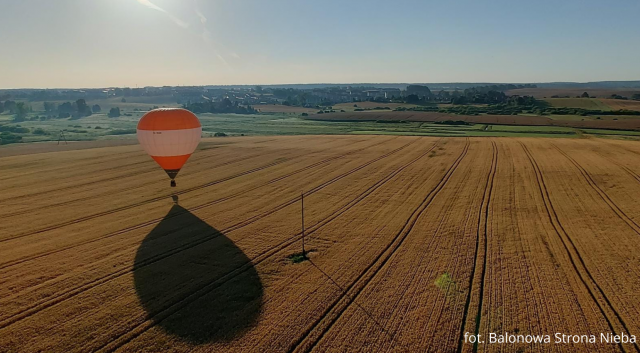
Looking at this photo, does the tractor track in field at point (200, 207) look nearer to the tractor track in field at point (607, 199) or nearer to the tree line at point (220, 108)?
the tractor track in field at point (607, 199)

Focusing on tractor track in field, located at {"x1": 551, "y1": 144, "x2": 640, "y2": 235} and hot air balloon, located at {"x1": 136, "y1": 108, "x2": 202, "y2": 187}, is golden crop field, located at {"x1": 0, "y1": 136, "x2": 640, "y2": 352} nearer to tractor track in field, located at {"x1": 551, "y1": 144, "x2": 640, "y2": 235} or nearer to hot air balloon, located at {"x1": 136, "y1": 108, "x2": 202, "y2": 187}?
tractor track in field, located at {"x1": 551, "y1": 144, "x2": 640, "y2": 235}

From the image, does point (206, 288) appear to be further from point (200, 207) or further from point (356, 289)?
point (200, 207)

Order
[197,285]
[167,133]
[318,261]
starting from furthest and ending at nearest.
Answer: [167,133] → [318,261] → [197,285]

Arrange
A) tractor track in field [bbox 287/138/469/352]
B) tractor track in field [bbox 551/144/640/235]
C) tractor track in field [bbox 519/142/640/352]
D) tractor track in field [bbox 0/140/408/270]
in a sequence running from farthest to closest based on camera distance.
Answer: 1. tractor track in field [bbox 551/144/640/235]
2. tractor track in field [bbox 0/140/408/270]
3. tractor track in field [bbox 519/142/640/352]
4. tractor track in field [bbox 287/138/469/352]

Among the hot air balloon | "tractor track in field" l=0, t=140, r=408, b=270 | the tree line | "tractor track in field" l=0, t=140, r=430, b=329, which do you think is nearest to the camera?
"tractor track in field" l=0, t=140, r=430, b=329

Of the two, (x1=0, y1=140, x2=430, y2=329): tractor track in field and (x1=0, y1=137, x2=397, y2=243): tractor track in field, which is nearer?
(x1=0, y1=140, x2=430, y2=329): tractor track in field

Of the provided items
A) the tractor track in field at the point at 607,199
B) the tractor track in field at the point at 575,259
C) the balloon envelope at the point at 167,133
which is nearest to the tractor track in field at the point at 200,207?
the balloon envelope at the point at 167,133

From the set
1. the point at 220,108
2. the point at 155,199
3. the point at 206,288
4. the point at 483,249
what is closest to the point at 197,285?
the point at 206,288

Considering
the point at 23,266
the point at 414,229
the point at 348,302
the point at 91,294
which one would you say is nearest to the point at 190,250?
the point at 91,294

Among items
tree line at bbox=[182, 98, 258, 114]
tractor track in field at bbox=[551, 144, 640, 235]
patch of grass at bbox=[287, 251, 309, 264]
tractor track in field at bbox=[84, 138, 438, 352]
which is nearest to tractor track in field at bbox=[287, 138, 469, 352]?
patch of grass at bbox=[287, 251, 309, 264]
